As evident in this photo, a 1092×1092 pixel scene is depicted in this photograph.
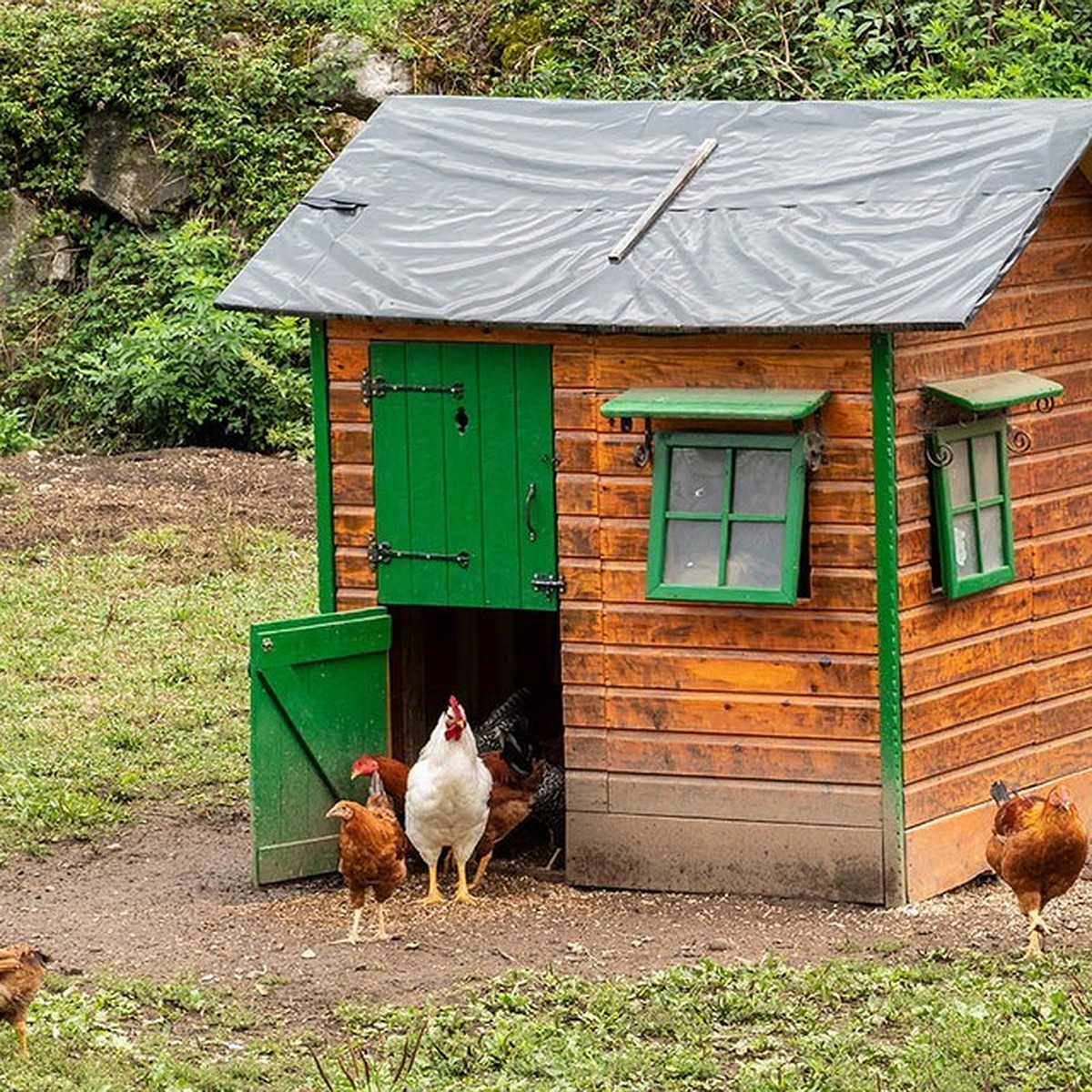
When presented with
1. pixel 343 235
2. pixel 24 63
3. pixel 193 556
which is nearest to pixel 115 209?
pixel 24 63

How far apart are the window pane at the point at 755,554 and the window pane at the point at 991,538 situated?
0.99 meters

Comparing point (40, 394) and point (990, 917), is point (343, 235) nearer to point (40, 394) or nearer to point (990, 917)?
point (990, 917)

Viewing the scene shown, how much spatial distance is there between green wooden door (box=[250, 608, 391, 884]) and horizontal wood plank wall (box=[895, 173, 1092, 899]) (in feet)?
7.71

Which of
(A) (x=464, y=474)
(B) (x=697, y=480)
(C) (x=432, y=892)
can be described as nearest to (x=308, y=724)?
(C) (x=432, y=892)

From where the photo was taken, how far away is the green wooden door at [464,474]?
980 cm

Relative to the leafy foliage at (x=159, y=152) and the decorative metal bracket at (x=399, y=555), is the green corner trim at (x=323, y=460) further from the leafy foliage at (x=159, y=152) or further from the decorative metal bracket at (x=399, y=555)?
the leafy foliage at (x=159, y=152)

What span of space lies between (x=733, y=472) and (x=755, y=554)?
34 cm

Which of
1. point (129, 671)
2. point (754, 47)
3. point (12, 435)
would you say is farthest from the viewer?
point (754, 47)

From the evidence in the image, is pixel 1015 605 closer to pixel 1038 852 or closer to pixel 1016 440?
pixel 1016 440

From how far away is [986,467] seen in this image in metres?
9.84

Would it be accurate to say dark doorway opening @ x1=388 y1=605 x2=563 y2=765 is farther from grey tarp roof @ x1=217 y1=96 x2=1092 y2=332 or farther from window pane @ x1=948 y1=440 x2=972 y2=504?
window pane @ x1=948 y1=440 x2=972 y2=504

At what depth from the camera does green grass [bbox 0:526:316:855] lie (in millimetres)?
11547

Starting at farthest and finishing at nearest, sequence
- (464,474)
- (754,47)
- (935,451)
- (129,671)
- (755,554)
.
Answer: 1. (754,47)
2. (129,671)
3. (464,474)
4. (935,451)
5. (755,554)

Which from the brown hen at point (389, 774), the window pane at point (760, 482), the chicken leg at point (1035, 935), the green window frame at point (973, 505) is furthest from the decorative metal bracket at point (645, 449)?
the chicken leg at point (1035, 935)
